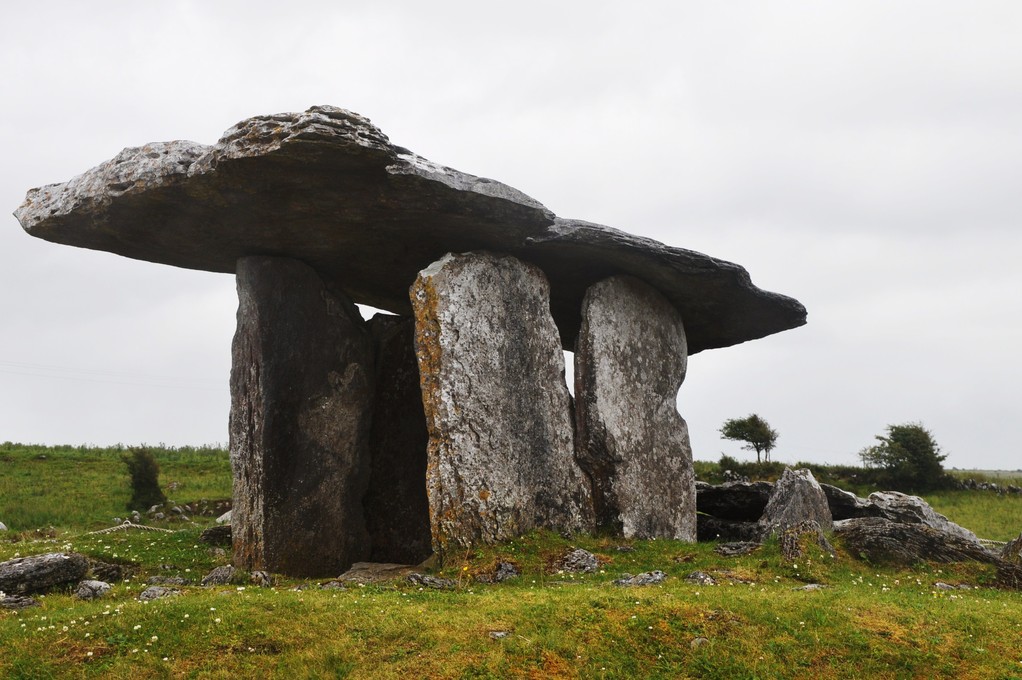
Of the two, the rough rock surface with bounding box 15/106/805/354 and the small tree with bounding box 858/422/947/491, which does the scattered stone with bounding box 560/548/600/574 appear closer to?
the rough rock surface with bounding box 15/106/805/354

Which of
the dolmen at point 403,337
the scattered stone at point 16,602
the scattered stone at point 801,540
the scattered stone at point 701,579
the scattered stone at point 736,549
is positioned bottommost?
the scattered stone at point 16,602

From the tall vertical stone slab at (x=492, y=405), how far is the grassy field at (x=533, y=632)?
2.86m

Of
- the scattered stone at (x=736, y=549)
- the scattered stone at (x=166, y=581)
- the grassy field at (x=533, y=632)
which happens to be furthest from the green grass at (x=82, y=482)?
the scattered stone at (x=736, y=549)

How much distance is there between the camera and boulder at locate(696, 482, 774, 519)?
2144 cm

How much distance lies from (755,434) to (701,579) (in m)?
26.8

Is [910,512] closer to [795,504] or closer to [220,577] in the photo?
[795,504]

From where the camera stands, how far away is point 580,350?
18.2m

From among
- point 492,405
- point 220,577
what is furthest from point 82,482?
point 492,405

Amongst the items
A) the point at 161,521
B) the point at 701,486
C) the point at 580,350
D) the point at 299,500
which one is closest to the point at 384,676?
the point at 299,500

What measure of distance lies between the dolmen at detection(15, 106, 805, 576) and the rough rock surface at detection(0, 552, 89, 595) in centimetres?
492

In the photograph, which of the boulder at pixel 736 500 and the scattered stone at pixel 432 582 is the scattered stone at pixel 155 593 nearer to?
the scattered stone at pixel 432 582

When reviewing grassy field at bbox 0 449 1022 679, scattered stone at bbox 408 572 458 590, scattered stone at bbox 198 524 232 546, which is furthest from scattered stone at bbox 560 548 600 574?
scattered stone at bbox 198 524 232 546

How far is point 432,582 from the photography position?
12.7m

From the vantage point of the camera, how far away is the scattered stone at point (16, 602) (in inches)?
422
